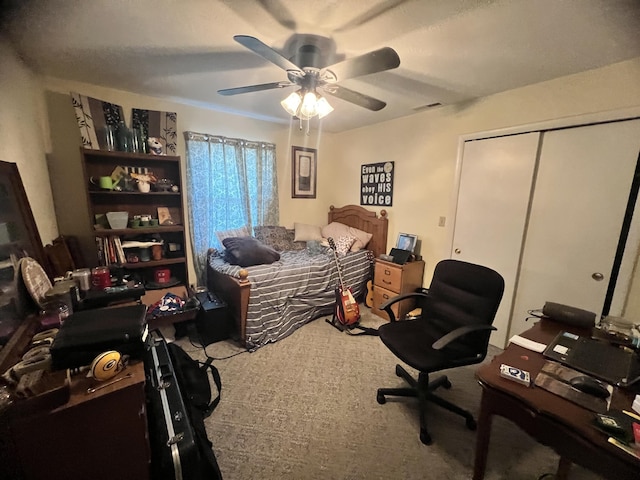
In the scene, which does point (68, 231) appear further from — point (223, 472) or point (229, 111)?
point (223, 472)

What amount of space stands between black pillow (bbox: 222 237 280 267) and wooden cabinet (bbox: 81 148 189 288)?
456 millimetres

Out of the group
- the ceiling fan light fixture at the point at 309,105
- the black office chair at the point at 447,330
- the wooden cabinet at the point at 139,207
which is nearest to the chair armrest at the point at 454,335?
the black office chair at the point at 447,330

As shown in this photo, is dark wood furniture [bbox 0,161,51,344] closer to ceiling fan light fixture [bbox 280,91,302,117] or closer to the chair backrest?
ceiling fan light fixture [bbox 280,91,302,117]

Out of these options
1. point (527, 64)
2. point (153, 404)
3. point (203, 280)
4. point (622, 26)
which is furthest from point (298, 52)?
point (203, 280)

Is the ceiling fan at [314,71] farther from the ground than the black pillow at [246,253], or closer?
farther from the ground

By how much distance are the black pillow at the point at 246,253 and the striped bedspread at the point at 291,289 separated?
0.22ft

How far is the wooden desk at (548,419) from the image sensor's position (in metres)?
0.77

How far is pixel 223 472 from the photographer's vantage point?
136 cm

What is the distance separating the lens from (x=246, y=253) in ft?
8.83

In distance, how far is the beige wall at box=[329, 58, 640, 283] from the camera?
1.87 m

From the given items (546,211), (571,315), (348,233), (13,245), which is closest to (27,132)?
(13,245)

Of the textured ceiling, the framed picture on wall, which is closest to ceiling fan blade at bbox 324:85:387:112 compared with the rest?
the textured ceiling

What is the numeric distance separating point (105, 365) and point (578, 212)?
3104 millimetres

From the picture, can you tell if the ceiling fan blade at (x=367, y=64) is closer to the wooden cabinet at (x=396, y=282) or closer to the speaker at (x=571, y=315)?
the speaker at (x=571, y=315)
